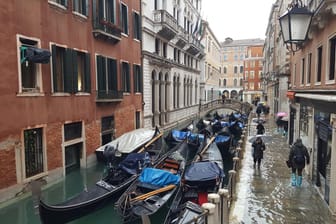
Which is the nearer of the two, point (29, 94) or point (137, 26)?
point (29, 94)

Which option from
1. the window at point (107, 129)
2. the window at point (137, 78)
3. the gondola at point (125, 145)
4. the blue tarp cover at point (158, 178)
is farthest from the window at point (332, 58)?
the window at point (137, 78)

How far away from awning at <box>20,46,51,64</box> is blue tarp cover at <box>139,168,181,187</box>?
4303 millimetres

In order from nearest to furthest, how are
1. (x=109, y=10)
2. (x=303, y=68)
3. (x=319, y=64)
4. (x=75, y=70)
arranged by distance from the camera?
1. (x=319, y=64)
2. (x=303, y=68)
3. (x=75, y=70)
4. (x=109, y=10)

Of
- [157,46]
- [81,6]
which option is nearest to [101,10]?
[81,6]

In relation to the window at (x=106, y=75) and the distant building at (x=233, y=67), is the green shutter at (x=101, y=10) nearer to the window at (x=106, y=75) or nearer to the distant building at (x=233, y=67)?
the window at (x=106, y=75)

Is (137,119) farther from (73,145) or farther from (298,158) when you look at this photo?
(298,158)

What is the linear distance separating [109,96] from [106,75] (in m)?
0.90

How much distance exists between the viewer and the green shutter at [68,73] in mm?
10008

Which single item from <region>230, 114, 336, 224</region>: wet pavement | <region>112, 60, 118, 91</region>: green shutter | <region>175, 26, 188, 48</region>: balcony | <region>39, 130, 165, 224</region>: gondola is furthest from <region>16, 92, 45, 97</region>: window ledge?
<region>175, 26, 188, 48</region>: balcony

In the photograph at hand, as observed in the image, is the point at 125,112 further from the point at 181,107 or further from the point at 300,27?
the point at 181,107

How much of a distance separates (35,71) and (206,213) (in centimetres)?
703

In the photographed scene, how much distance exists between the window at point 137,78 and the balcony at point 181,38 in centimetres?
789

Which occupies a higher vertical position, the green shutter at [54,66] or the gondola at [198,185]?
the green shutter at [54,66]

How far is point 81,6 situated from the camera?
425 inches
